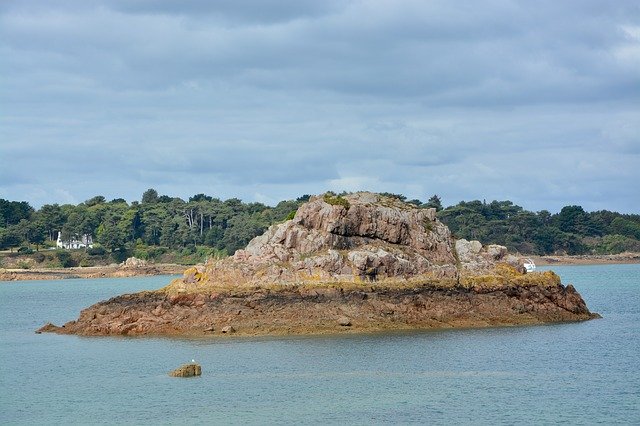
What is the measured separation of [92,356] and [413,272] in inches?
778

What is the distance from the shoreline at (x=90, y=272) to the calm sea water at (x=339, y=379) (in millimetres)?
100390

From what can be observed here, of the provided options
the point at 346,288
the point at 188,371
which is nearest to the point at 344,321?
the point at 346,288

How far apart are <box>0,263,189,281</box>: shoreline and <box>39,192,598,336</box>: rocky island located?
318 ft

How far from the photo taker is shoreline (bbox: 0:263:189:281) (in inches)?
6481

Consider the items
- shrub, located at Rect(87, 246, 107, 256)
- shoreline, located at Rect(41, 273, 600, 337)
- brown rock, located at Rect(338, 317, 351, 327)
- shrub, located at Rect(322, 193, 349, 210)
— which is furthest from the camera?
shrub, located at Rect(87, 246, 107, 256)

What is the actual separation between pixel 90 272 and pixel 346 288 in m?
114

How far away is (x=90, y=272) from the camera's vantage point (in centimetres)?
16825

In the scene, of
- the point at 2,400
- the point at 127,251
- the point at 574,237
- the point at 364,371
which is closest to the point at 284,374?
the point at 364,371

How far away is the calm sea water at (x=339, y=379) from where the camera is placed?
3872 centimetres

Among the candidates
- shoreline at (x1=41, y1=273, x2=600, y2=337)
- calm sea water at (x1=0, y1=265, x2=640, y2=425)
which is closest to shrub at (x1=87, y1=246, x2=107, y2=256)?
calm sea water at (x1=0, y1=265, x2=640, y2=425)

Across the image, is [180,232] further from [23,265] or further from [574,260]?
[574,260]

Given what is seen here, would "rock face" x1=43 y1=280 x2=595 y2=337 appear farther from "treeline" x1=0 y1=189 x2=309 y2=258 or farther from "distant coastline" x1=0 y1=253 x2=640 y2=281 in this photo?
"treeline" x1=0 y1=189 x2=309 y2=258

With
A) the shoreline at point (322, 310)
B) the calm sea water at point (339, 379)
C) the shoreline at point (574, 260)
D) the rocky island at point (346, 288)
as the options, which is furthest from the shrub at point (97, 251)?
the shoreline at point (322, 310)

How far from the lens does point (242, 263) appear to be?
211 ft
